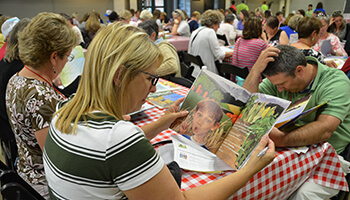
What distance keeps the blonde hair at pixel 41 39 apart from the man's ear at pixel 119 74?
78 centimetres

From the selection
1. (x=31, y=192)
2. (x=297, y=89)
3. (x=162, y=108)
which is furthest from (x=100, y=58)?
(x=297, y=89)

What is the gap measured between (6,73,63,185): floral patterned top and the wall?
46.8ft

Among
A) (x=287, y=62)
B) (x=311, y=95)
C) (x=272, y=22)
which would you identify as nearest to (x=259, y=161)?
(x=311, y=95)

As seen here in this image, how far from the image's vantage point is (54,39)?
55.0 inches

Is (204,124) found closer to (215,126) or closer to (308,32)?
(215,126)

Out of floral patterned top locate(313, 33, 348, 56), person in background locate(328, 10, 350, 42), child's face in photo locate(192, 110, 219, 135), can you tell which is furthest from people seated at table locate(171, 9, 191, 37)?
child's face in photo locate(192, 110, 219, 135)

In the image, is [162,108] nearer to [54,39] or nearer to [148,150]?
[54,39]

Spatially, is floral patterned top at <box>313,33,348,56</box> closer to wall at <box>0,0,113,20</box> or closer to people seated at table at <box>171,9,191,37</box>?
people seated at table at <box>171,9,191,37</box>

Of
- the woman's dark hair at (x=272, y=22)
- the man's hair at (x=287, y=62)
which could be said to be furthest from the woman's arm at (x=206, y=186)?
the woman's dark hair at (x=272, y=22)

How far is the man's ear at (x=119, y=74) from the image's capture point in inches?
31.5

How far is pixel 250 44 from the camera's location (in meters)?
3.64

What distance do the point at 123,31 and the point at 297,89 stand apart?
1205 mm

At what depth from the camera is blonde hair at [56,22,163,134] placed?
780 mm

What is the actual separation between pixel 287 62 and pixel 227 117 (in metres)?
0.56
